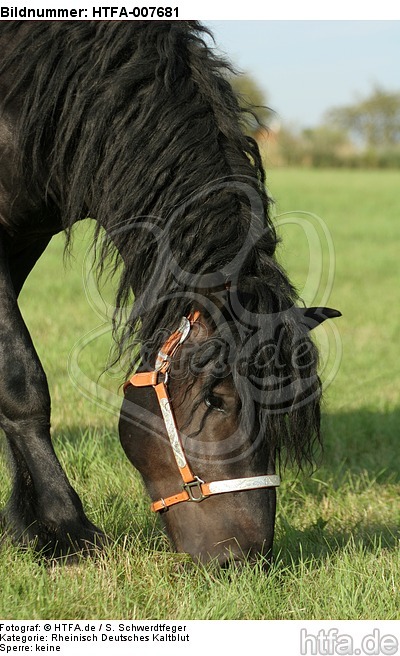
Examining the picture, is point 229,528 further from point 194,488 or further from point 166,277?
point 166,277

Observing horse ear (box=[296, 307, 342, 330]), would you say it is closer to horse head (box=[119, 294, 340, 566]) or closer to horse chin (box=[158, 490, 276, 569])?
horse head (box=[119, 294, 340, 566])

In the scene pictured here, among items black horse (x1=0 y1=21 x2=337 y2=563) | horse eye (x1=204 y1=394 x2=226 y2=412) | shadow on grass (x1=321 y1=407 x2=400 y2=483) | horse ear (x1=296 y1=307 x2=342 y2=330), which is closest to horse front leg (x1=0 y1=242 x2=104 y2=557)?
black horse (x1=0 y1=21 x2=337 y2=563)

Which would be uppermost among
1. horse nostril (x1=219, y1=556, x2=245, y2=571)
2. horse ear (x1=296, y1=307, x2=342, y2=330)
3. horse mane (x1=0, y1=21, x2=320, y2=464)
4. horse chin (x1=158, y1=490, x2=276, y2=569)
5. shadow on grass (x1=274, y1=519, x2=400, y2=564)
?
horse mane (x1=0, y1=21, x2=320, y2=464)

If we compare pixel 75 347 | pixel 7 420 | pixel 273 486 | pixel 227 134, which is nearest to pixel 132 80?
pixel 227 134

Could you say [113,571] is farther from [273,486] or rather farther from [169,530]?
[273,486]

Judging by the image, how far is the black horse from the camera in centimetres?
307

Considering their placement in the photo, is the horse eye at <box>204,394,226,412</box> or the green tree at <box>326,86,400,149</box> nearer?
the horse eye at <box>204,394,226,412</box>

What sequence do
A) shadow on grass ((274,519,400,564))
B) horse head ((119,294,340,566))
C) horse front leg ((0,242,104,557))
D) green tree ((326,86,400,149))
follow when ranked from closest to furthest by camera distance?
horse head ((119,294,340,566)) → horse front leg ((0,242,104,557)) → shadow on grass ((274,519,400,564)) → green tree ((326,86,400,149))

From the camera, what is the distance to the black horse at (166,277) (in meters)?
3.07

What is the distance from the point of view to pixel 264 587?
318 cm

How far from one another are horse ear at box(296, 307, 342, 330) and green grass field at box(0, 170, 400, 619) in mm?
515

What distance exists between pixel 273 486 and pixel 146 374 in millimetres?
610

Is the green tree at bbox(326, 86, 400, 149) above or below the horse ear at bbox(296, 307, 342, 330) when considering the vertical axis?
below

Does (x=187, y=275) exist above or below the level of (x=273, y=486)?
above
